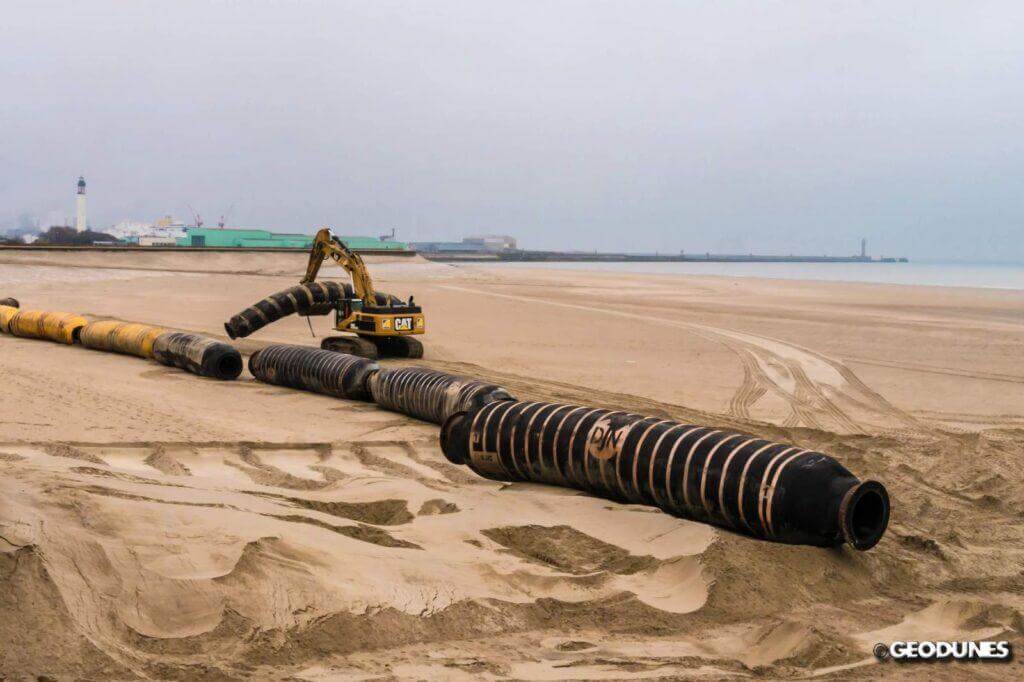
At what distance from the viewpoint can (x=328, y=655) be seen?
6391 mm

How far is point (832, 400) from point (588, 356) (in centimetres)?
687

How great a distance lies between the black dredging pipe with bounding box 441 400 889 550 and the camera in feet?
28.0

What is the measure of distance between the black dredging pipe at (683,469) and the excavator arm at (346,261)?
11889 mm

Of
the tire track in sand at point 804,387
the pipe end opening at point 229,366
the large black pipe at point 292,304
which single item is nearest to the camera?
the tire track in sand at point 804,387

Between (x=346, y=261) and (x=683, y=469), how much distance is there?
15962mm

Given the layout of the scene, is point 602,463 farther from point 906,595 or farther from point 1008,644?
point 1008,644

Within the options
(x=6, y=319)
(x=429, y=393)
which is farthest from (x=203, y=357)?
(x=6, y=319)

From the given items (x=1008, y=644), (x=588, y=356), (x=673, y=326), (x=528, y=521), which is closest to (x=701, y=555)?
(x=528, y=521)

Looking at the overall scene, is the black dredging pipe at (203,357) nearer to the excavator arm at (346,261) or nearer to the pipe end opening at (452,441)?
the excavator arm at (346,261)

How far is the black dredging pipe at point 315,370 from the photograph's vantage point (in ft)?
54.9

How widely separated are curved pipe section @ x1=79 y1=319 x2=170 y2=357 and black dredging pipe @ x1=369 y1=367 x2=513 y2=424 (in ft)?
21.7

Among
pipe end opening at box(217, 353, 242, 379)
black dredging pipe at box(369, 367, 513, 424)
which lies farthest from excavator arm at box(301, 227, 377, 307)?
black dredging pipe at box(369, 367, 513, 424)

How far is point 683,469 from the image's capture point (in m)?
9.36

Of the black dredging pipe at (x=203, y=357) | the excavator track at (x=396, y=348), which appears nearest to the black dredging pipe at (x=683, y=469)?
the black dredging pipe at (x=203, y=357)
